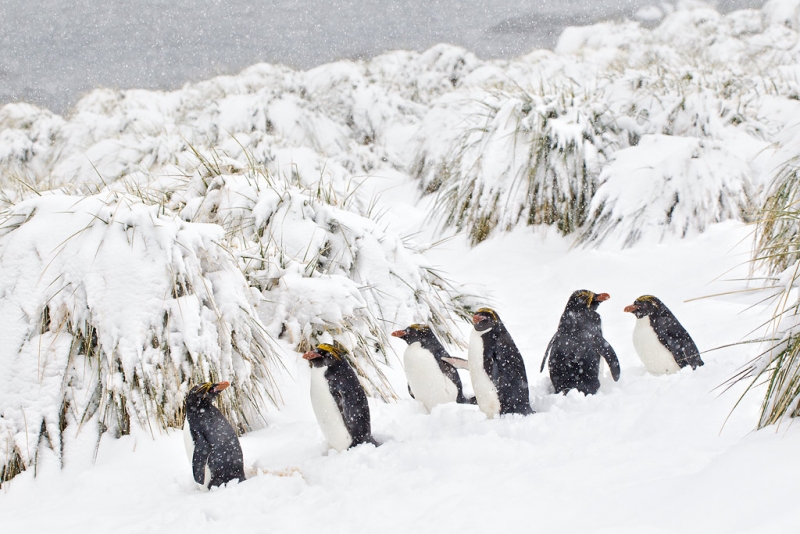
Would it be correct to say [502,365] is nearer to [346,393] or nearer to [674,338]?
[346,393]

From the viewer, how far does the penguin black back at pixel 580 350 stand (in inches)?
93.3

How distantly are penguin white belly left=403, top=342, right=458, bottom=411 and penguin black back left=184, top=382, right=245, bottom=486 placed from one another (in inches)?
29.4

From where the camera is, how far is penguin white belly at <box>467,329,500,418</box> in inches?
83.8

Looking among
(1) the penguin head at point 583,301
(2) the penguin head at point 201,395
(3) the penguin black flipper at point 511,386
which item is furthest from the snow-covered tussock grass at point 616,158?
(2) the penguin head at point 201,395

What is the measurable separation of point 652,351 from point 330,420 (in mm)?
1291

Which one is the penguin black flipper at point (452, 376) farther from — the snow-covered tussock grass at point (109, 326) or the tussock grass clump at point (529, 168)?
the tussock grass clump at point (529, 168)

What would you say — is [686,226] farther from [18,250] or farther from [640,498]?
[18,250]

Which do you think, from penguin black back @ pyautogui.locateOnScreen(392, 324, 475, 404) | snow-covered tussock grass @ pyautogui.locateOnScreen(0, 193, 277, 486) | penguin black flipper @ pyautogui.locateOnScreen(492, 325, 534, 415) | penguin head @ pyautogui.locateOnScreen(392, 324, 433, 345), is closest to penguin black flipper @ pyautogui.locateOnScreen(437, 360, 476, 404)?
penguin black back @ pyautogui.locateOnScreen(392, 324, 475, 404)

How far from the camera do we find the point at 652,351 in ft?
8.26

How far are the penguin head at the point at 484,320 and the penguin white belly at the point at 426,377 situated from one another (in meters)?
0.33

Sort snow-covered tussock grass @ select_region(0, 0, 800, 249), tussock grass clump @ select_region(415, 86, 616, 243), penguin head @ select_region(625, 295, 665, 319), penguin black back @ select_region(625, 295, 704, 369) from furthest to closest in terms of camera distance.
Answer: tussock grass clump @ select_region(415, 86, 616, 243) → snow-covered tussock grass @ select_region(0, 0, 800, 249) → penguin head @ select_region(625, 295, 665, 319) → penguin black back @ select_region(625, 295, 704, 369)

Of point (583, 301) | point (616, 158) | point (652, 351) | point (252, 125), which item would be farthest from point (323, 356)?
point (252, 125)

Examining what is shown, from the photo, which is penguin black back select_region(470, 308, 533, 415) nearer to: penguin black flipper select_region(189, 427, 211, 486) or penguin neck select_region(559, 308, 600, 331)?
penguin neck select_region(559, 308, 600, 331)

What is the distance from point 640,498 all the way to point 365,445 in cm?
94
